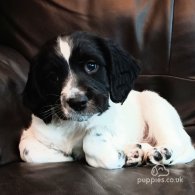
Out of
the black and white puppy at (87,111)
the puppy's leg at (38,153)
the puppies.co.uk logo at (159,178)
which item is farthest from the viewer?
the puppy's leg at (38,153)

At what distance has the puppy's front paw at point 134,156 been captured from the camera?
158 centimetres

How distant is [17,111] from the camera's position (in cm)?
184

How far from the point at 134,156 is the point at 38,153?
1.07ft

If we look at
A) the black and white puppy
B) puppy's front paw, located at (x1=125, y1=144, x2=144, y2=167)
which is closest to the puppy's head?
the black and white puppy

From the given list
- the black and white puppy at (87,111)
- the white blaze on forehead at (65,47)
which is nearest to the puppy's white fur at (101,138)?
the black and white puppy at (87,111)

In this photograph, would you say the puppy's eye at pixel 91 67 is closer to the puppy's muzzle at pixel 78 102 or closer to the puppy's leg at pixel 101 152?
the puppy's muzzle at pixel 78 102

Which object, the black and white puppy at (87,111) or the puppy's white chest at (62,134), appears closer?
the black and white puppy at (87,111)

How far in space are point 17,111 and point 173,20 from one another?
0.74 m

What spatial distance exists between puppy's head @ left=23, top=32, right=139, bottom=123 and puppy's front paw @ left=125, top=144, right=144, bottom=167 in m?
0.16

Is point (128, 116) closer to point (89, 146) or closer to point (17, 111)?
point (89, 146)

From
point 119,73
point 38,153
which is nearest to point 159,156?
point 119,73

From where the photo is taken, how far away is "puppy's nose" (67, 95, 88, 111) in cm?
147

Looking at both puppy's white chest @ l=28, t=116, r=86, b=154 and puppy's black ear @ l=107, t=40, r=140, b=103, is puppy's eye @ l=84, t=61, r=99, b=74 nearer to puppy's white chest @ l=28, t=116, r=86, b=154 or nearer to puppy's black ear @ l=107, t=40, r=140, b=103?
puppy's black ear @ l=107, t=40, r=140, b=103

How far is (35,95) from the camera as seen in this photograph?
1.61 meters
